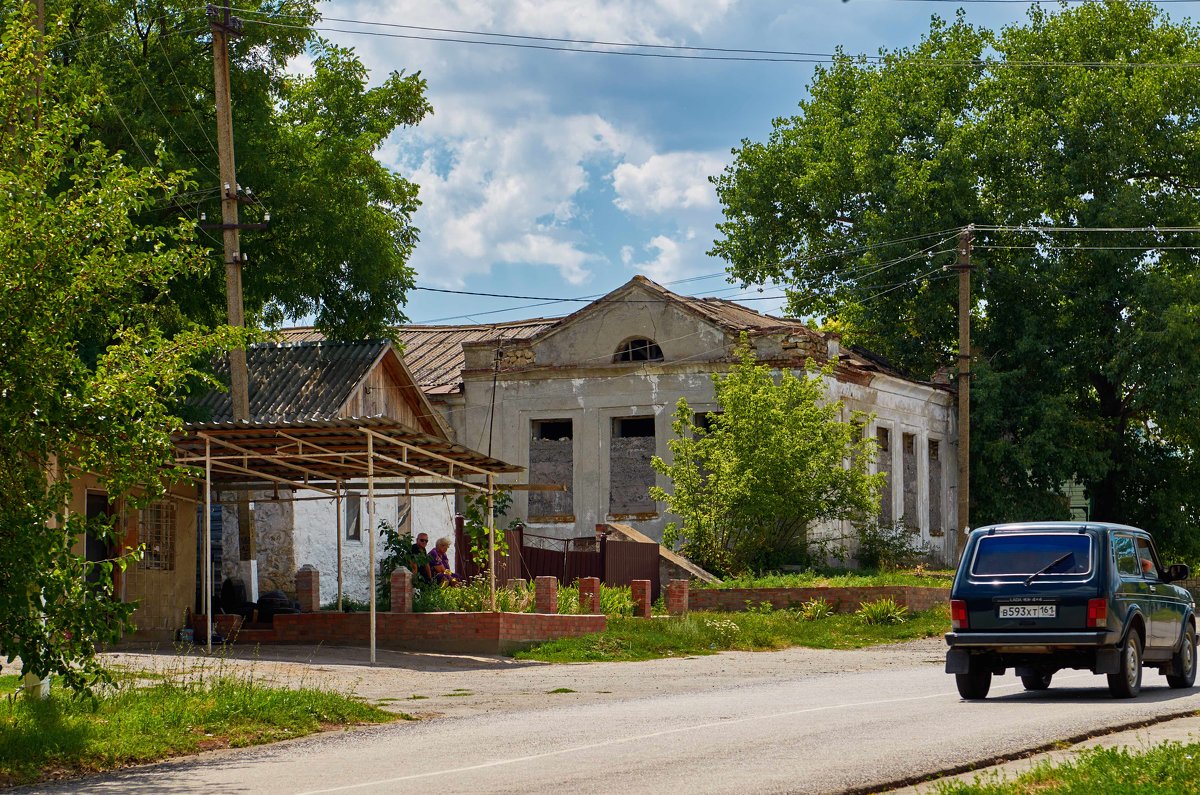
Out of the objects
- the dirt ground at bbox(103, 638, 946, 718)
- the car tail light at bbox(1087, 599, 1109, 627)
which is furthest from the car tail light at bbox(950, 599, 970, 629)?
the dirt ground at bbox(103, 638, 946, 718)

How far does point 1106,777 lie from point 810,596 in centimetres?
2355

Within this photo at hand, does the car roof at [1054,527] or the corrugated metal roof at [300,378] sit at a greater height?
the corrugated metal roof at [300,378]

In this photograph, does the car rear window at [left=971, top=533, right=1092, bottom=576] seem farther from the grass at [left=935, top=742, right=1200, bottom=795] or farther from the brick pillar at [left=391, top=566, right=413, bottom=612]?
the brick pillar at [left=391, top=566, right=413, bottom=612]

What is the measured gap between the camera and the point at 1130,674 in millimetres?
15953

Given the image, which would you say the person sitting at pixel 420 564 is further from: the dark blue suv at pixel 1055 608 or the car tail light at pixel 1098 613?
the car tail light at pixel 1098 613

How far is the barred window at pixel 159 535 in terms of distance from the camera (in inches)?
997

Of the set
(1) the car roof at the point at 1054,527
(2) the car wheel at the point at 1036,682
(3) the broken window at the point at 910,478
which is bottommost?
(2) the car wheel at the point at 1036,682

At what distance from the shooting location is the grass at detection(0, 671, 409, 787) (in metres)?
11.7

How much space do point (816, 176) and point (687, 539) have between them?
640 inches

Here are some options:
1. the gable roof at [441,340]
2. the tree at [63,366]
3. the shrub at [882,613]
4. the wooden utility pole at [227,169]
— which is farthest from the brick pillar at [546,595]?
the gable roof at [441,340]

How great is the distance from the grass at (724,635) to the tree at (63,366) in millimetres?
11253

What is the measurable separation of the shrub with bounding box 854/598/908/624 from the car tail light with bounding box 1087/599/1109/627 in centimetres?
1554

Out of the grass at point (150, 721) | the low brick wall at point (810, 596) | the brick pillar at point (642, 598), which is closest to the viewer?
the grass at point (150, 721)

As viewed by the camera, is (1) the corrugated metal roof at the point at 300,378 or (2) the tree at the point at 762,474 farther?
(2) the tree at the point at 762,474
